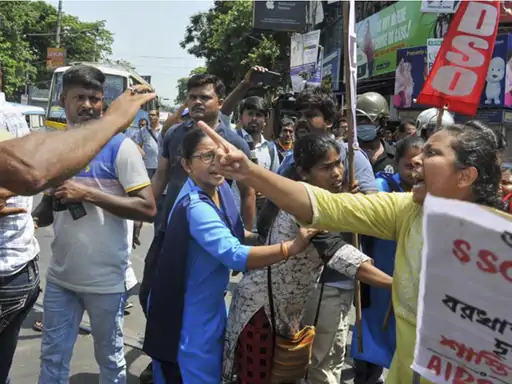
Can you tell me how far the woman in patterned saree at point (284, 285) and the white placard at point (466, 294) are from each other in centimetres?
96

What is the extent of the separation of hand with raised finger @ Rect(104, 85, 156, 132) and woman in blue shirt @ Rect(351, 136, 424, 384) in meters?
1.64

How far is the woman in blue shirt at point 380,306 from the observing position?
2859 mm

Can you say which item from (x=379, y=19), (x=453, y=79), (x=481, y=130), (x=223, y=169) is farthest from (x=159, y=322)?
(x=379, y=19)

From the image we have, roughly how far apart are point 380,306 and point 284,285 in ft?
2.68

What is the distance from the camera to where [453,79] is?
2.79 metres

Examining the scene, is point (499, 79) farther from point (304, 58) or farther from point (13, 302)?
point (13, 302)

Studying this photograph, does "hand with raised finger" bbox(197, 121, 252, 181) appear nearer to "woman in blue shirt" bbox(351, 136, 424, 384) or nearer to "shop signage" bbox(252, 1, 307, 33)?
"woman in blue shirt" bbox(351, 136, 424, 384)

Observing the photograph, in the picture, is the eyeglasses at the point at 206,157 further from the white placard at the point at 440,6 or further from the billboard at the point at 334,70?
the billboard at the point at 334,70

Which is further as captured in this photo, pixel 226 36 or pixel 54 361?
pixel 226 36

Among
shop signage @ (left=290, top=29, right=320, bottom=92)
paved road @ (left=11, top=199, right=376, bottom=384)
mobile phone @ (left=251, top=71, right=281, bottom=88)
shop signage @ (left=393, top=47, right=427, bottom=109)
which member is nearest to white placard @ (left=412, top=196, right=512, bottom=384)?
paved road @ (left=11, top=199, right=376, bottom=384)

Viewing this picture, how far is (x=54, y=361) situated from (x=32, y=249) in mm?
567

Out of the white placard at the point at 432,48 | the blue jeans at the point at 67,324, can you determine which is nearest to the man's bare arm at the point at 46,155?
the blue jeans at the point at 67,324

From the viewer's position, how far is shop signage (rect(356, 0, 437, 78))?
1388cm

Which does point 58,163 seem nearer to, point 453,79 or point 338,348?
point 338,348
